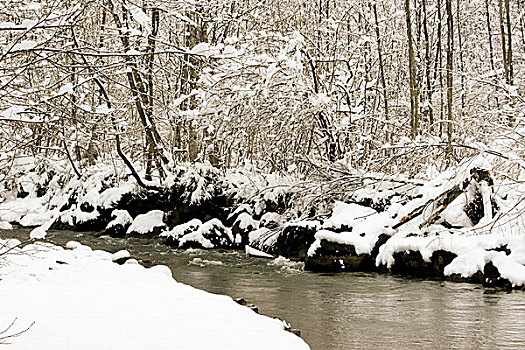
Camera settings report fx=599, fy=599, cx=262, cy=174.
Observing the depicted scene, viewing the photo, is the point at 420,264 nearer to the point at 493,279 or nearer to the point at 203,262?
the point at 493,279

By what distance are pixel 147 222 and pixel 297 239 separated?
6.57 meters

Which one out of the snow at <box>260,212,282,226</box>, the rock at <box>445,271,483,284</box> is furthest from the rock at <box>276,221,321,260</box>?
the rock at <box>445,271,483,284</box>

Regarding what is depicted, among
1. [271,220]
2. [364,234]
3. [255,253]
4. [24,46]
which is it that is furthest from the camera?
[271,220]

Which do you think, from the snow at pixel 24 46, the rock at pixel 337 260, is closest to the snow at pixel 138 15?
the snow at pixel 24 46

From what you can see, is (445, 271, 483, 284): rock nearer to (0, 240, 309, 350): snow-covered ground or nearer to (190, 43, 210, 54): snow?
(0, 240, 309, 350): snow-covered ground

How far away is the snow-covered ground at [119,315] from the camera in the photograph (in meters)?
4.72

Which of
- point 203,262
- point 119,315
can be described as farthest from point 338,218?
point 119,315

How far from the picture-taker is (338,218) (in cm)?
1313

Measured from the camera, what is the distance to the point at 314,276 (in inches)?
444

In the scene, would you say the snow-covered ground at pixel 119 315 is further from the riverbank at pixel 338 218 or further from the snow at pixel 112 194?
the snow at pixel 112 194

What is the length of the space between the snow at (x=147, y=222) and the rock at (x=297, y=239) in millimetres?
5718

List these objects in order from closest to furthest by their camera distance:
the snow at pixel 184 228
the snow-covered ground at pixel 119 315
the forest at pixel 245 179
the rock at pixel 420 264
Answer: the snow-covered ground at pixel 119 315
the forest at pixel 245 179
the rock at pixel 420 264
the snow at pixel 184 228

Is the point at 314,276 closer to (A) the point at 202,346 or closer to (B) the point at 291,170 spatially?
(B) the point at 291,170

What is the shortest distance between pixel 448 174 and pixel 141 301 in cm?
749
